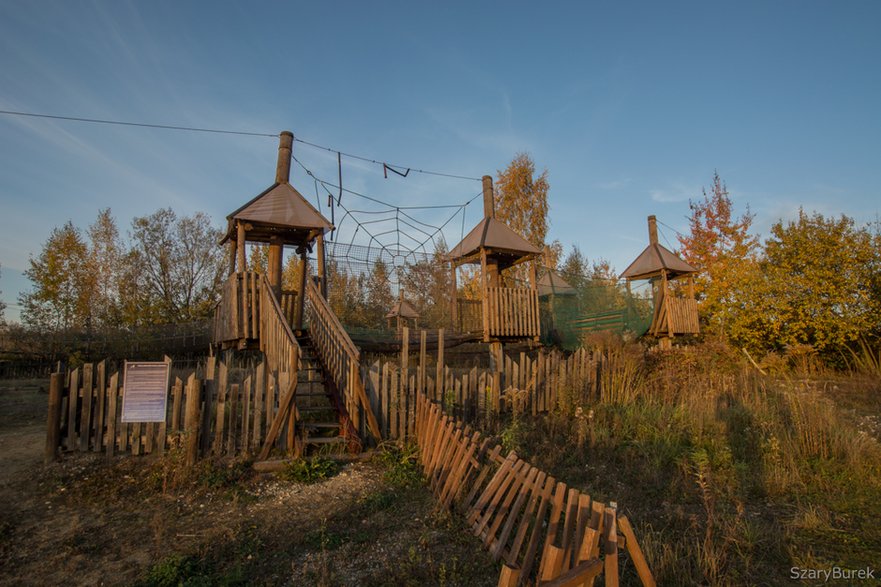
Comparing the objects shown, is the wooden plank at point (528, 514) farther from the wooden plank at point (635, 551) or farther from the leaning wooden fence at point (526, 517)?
the wooden plank at point (635, 551)

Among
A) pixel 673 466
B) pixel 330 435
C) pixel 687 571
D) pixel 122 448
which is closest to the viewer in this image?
pixel 687 571

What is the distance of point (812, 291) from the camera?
52.7 feet

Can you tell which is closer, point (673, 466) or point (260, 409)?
point (673, 466)

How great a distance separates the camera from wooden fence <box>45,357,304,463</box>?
639cm

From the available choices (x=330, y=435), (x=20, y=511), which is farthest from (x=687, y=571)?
(x=20, y=511)

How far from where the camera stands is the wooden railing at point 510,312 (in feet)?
43.5

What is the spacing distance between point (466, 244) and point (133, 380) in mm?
9620

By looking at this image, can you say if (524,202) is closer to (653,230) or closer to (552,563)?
(653,230)

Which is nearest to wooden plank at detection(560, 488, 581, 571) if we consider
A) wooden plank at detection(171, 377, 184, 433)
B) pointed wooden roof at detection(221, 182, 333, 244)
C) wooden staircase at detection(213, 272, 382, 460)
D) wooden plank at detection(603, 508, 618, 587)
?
wooden plank at detection(603, 508, 618, 587)

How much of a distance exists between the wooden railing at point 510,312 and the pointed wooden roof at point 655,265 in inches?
241

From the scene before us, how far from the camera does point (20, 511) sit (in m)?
4.97

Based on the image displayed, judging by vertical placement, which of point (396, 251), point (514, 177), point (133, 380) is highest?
point (514, 177)

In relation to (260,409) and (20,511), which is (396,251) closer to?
(260,409)

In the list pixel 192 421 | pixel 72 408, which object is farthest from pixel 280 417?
pixel 72 408
